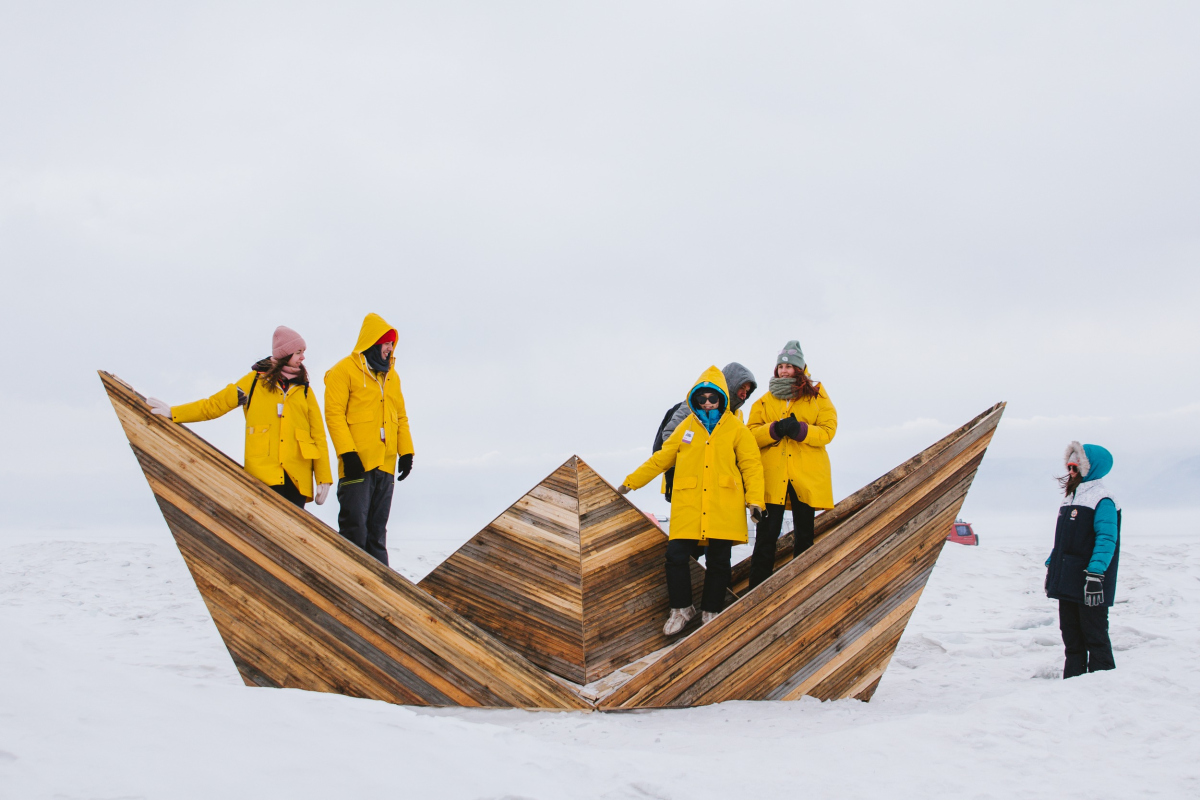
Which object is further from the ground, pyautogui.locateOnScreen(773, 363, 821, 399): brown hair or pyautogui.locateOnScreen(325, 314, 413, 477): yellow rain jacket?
pyautogui.locateOnScreen(773, 363, 821, 399): brown hair

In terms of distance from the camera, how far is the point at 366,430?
3.89 meters

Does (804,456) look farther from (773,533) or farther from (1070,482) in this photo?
(1070,482)

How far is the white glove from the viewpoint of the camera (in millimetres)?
3561

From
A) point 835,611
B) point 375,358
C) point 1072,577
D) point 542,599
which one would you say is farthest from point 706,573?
point 1072,577

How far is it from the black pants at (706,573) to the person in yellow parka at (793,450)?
39cm

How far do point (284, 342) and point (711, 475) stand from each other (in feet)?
7.17

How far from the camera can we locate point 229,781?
1.89 metres

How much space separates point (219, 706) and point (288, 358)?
1.85 metres

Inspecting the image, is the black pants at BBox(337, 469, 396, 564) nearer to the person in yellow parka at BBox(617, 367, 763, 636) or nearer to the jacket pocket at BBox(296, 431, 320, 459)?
the jacket pocket at BBox(296, 431, 320, 459)

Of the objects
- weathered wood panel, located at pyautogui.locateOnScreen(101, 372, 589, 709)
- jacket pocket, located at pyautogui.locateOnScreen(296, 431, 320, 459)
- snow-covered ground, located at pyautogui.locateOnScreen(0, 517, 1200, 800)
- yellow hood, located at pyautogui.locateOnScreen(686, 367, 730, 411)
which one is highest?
yellow hood, located at pyautogui.locateOnScreen(686, 367, 730, 411)

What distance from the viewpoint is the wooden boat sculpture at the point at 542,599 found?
3338 millimetres

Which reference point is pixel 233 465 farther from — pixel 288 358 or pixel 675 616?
pixel 675 616

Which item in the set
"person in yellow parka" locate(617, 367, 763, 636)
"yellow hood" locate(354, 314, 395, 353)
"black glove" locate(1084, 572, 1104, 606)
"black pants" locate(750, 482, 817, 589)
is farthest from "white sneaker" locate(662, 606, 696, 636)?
"black glove" locate(1084, 572, 1104, 606)

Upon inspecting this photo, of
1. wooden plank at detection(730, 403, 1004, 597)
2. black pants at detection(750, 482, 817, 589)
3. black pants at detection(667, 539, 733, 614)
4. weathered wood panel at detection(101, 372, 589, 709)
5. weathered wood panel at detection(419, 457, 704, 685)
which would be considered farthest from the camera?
wooden plank at detection(730, 403, 1004, 597)
